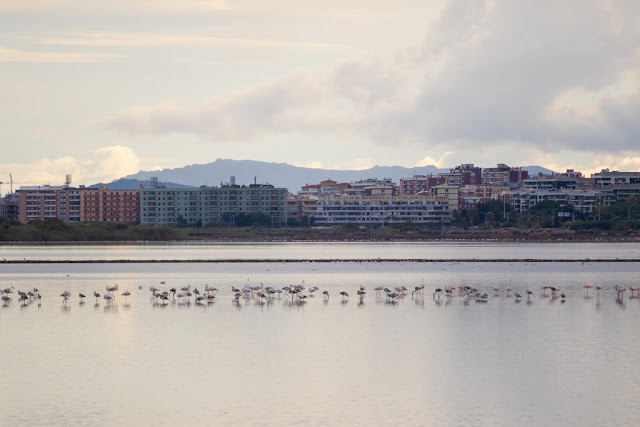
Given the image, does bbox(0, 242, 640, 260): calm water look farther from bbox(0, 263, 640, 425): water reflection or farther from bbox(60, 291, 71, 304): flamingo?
bbox(0, 263, 640, 425): water reflection

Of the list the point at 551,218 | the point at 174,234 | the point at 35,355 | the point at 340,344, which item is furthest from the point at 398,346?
the point at 551,218

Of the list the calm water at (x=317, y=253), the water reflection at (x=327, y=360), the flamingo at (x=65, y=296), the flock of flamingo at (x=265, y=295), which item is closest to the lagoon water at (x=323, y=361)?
the water reflection at (x=327, y=360)

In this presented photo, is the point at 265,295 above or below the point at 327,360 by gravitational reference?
above

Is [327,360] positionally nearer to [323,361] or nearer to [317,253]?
[323,361]

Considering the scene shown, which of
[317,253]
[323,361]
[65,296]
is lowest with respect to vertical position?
[323,361]

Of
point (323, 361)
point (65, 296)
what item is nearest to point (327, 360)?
point (323, 361)

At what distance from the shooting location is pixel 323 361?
93.2 ft

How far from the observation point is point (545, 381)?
24.9 meters

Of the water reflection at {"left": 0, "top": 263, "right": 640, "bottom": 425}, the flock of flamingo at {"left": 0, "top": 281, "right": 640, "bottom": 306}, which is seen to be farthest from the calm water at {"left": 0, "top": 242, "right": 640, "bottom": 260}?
the water reflection at {"left": 0, "top": 263, "right": 640, "bottom": 425}

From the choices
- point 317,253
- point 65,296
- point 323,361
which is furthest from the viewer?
point 317,253

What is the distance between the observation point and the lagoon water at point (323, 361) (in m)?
21.6

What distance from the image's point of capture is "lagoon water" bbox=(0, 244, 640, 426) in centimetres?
2164

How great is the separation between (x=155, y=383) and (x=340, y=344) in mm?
8473

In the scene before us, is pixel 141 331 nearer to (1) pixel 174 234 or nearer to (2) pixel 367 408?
(2) pixel 367 408
